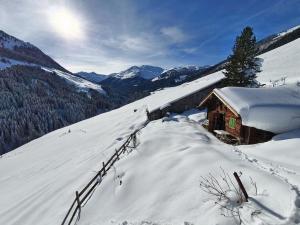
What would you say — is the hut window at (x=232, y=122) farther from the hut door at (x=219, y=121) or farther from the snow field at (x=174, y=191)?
the snow field at (x=174, y=191)

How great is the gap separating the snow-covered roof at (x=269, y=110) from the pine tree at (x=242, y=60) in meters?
11.4

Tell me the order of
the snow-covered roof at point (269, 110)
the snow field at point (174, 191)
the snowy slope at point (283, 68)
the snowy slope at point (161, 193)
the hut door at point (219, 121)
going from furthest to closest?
1. the snowy slope at point (283, 68)
2. the hut door at point (219, 121)
3. the snow-covered roof at point (269, 110)
4. the snowy slope at point (161, 193)
5. the snow field at point (174, 191)


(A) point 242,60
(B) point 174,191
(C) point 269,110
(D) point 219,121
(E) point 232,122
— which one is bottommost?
(B) point 174,191

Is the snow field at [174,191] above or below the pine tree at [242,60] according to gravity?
below

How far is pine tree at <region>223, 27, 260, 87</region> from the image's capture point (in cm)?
2955

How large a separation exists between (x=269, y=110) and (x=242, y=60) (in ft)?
47.3

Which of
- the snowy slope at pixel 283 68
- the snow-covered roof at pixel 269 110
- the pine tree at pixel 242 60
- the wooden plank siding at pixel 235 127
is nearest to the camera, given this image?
the snow-covered roof at pixel 269 110

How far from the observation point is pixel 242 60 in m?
29.9

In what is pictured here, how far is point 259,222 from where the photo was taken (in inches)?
287

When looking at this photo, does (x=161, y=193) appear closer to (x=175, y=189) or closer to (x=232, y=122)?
→ (x=175, y=189)

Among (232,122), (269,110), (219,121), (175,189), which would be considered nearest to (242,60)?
(219,121)

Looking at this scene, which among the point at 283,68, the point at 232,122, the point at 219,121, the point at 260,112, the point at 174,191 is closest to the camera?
the point at 174,191

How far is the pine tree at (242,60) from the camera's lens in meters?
29.5

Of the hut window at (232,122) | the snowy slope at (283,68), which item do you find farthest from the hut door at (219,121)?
the snowy slope at (283,68)
